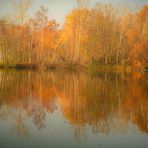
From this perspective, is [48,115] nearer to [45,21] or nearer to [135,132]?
[135,132]

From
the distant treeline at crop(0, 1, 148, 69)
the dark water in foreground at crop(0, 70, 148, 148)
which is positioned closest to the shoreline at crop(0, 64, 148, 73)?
the distant treeline at crop(0, 1, 148, 69)

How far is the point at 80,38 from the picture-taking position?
4334 cm

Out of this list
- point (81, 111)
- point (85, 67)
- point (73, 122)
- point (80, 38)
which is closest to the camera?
point (73, 122)

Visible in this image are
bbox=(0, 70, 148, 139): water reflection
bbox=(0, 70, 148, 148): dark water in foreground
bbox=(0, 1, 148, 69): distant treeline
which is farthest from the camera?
bbox=(0, 1, 148, 69): distant treeline

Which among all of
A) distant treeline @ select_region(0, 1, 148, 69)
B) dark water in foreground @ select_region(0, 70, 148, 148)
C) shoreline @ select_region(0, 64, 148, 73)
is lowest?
dark water in foreground @ select_region(0, 70, 148, 148)

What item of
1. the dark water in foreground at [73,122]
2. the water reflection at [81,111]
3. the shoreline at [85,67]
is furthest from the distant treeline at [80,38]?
the dark water in foreground at [73,122]

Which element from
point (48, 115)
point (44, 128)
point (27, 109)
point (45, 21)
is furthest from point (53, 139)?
point (45, 21)

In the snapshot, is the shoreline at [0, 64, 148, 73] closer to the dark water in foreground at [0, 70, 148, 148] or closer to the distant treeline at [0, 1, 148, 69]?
the distant treeline at [0, 1, 148, 69]

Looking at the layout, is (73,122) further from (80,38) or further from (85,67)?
(80,38)

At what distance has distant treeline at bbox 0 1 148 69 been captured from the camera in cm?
4059

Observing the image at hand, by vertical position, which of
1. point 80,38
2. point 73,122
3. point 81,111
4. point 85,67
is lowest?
point 73,122

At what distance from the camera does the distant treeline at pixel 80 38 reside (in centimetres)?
4059

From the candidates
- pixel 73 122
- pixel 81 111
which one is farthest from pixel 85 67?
pixel 73 122

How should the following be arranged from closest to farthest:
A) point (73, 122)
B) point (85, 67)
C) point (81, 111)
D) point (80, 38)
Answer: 1. point (73, 122)
2. point (81, 111)
3. point (85, 67)
4. point (80, 38)
